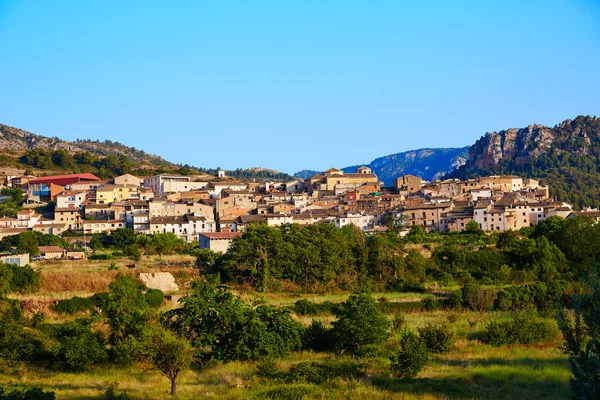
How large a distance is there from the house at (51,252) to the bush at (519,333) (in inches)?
1028

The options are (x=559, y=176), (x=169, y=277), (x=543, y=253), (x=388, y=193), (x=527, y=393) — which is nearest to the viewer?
(x=527, y=393)

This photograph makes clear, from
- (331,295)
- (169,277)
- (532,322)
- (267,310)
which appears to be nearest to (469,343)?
(532,322)

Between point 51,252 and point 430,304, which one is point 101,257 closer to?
point 51,252

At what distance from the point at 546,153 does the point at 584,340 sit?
335 feet

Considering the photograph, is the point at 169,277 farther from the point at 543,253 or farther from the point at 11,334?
the point at 543,253

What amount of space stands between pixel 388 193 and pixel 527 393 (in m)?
47.4

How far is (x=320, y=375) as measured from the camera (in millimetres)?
16531

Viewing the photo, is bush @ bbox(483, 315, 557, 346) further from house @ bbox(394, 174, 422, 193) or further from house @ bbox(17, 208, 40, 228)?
house @ bbox(394, 174, 422, 193)

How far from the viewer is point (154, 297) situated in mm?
30828

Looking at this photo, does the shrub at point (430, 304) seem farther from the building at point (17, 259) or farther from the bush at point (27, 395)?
the bush at point (27, 395)

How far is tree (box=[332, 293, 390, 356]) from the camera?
20.7 meters

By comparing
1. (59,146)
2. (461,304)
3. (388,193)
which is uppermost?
(59,146)

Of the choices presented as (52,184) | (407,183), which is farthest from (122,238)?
(407,183)

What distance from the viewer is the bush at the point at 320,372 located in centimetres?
1623
